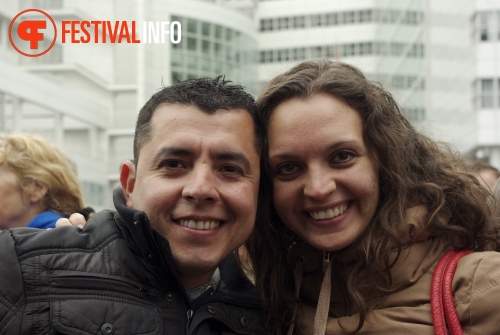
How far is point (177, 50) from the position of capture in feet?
168

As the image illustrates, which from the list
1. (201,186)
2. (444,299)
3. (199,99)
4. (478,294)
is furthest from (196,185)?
(478,294)

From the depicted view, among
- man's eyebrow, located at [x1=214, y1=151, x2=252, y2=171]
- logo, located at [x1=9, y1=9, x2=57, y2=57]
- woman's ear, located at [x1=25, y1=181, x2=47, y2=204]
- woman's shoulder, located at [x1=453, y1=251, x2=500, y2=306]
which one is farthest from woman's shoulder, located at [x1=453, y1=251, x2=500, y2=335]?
logo, located at [x1=9, y1=9, x2=57, y2=57]

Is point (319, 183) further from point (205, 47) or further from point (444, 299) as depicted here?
point (205, 47)

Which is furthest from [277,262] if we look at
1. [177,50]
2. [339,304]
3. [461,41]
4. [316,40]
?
[316,40]

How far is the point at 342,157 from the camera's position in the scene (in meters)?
3.05

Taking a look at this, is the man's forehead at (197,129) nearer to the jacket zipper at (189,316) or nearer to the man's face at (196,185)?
the man's face at (196,185)

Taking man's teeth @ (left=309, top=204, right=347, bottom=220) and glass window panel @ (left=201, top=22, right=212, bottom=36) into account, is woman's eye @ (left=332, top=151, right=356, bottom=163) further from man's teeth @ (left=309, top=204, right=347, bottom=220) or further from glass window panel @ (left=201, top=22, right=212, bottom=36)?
glass window panel @ (left=201, top=22, right=212, bottom=36)

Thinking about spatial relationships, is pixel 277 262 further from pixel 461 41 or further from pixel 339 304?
pixel 461 41

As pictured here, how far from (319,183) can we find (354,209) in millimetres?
224

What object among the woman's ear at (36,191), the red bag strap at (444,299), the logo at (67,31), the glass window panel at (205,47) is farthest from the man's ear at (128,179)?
the glass window panel at (205,47)

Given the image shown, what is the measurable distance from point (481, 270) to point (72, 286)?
60.0 inches

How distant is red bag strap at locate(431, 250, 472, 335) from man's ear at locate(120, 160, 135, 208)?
1257mm

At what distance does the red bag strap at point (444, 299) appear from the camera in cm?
271

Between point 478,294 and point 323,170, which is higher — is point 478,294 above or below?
below
